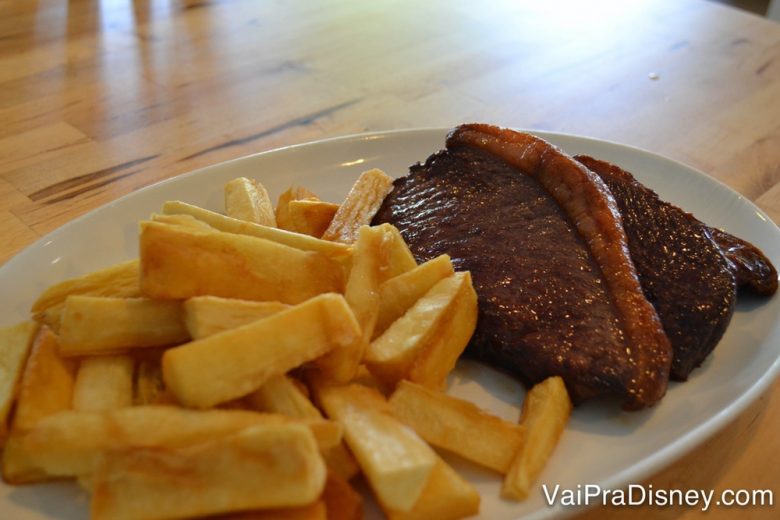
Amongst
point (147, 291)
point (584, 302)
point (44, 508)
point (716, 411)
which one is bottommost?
point (44, 508)

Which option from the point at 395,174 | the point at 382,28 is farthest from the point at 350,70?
the point at 395,174

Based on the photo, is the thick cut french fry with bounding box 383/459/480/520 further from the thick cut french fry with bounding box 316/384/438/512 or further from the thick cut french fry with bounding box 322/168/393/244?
the thick cut french fry with bounding box 322/168/393/244

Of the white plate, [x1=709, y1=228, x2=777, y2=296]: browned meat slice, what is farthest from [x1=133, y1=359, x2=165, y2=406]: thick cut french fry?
→ [x1=709, y1=228, x2=777, y2=296]: browned meat slice

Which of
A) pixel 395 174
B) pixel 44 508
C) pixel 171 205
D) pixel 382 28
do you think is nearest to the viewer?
pixel 44 508

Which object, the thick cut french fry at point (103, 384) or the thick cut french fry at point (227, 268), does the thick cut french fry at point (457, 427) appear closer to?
the thick cut french fry at point (227, 268)

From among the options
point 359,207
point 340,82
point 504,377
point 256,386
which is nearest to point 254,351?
point 256,386

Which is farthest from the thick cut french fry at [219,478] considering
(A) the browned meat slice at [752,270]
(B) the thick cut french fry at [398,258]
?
(A) the browned meat slice at [752,270]

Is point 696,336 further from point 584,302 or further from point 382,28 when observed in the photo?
point 382,28
